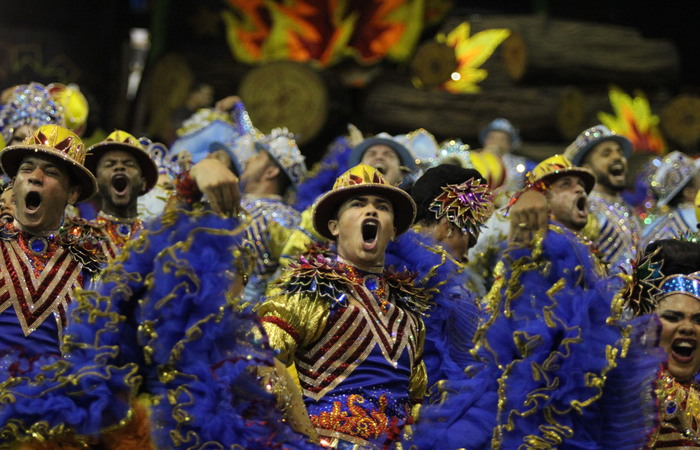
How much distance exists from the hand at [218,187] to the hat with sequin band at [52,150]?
1.04 m

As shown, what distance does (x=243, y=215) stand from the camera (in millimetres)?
5355

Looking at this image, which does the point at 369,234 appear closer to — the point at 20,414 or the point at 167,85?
the point at 20,414

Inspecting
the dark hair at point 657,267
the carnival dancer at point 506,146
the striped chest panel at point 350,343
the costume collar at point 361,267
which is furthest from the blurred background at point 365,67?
the striped chest panel at point 350,343

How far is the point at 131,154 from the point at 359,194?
1856 mm

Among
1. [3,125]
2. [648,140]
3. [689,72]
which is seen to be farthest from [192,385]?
[689,72]

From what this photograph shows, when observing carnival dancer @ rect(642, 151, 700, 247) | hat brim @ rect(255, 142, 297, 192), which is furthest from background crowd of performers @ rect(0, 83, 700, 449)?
hat brim @ rect(255, 142, 297, 192)

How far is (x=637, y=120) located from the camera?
13.8 meters

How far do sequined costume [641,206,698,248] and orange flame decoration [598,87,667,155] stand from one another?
4646 mm

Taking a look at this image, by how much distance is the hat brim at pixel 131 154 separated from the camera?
740 cm

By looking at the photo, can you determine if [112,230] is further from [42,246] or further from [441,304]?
[441,304]

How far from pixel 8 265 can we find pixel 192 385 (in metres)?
1.24

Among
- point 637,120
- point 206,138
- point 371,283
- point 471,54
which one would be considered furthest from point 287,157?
point 637,120

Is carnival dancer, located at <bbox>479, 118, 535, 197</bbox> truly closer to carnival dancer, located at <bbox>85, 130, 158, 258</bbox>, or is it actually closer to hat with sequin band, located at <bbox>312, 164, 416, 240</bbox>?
carnival dancer, located at <bbox>85, 130, 158, 258</bbox>

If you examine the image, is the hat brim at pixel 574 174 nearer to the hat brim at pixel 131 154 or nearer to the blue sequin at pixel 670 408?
the blue sequin at pixel 670 408
